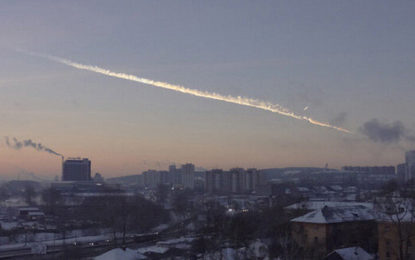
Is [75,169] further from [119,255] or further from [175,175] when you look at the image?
[119,255]

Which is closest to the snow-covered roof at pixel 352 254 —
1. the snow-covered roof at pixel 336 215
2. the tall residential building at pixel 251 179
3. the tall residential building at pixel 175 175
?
the snow-covered roof at pixel 336 215

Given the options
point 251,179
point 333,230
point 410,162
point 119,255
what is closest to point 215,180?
Answer: point 251,179

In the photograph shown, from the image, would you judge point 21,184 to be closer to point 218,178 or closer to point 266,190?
point 218,178

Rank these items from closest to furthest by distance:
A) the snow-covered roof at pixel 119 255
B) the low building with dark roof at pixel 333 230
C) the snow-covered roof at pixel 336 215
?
1. the snow-covered roof at pixel 119 255
2. the low building with dark roof at pixel 333 230
3. the snow-covered roof at pixel 336 215

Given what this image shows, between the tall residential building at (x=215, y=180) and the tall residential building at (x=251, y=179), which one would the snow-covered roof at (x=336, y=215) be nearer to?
the tall residential building at (x=251, y=179)

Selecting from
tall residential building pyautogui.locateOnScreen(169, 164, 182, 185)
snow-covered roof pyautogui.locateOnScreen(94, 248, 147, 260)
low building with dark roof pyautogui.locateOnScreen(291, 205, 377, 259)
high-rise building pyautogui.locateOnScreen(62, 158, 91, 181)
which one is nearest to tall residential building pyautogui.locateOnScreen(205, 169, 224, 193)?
high-rise building pyautogui.locateOnScreen(62, 158, 91, 181)

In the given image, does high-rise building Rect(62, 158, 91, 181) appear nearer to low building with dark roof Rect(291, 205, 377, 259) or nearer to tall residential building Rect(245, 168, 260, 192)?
tall residential building Rect(245, 168, 260, 192)
